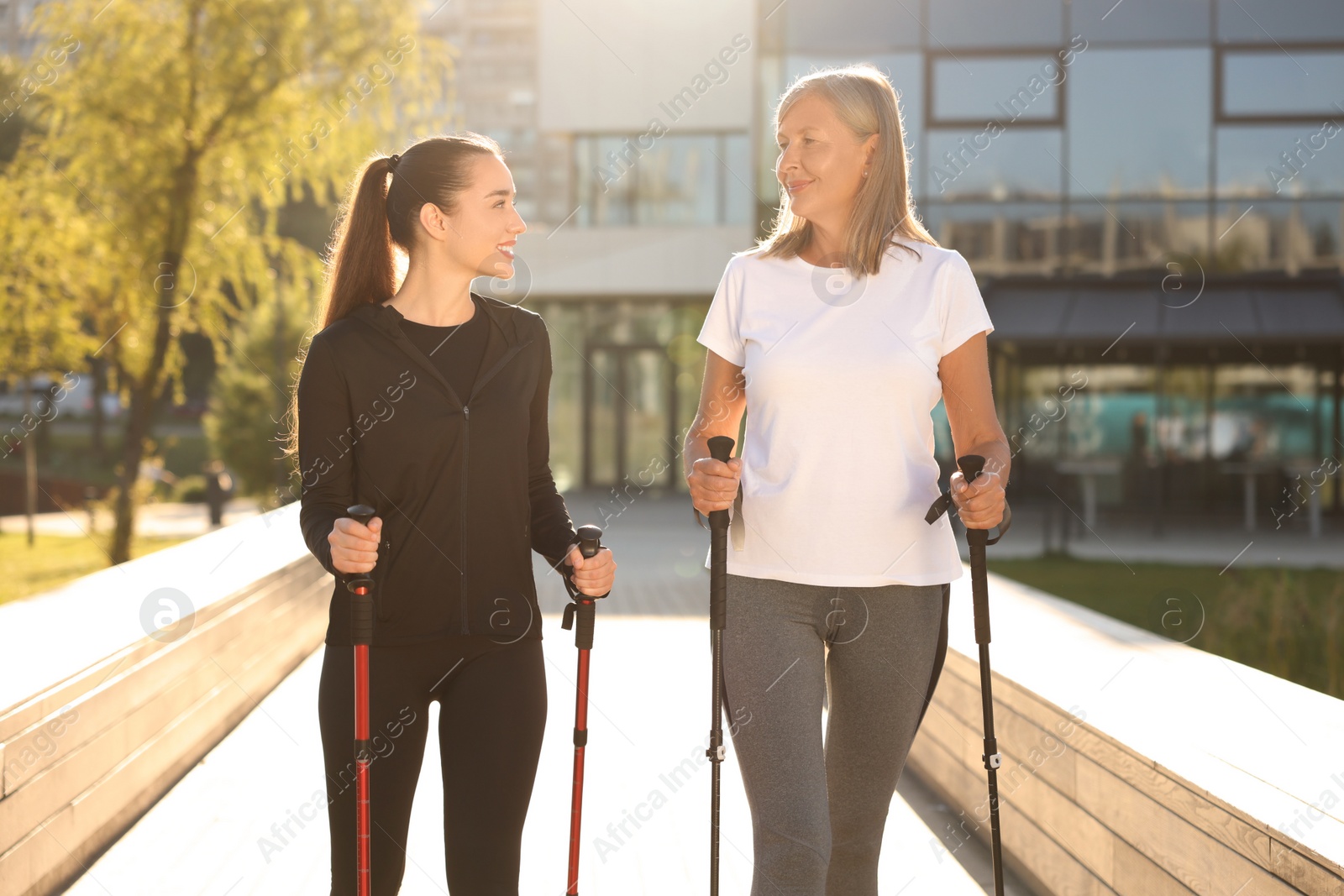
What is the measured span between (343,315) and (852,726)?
4.55 ft

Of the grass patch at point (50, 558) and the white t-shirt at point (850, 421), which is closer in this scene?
the white t-shirt at point (850, 421)

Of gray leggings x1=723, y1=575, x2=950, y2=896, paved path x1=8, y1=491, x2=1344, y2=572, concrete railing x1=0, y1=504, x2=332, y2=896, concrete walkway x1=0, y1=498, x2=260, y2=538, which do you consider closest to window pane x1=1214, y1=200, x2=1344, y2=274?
paved path x1=8, y1=491, x2=1344, y2=572

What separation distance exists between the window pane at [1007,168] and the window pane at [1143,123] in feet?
1.05

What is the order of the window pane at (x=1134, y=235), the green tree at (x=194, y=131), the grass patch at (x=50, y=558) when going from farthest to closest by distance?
1. the window pane at (x=1134, y=235)
2. the grass patch at (x=50, y=558)
3. the green tree at (x=194, y=131)

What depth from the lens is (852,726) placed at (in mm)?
2908

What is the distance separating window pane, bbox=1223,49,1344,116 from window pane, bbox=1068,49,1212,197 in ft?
1.22

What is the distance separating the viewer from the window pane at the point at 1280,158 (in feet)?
63.1

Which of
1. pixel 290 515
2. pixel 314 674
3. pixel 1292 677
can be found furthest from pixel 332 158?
pixel 1292 677

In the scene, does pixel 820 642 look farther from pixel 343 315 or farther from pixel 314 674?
pixel 314 674

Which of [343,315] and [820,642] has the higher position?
[343,315]

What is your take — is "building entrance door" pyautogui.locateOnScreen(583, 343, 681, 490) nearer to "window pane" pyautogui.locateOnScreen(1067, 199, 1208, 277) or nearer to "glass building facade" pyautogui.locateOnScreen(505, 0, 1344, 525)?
"glass building facade" pyautogui.locateOnScreen(505, 0, 1344, 525)

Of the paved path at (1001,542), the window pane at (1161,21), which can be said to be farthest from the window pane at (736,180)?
the window pane at (1161,21)

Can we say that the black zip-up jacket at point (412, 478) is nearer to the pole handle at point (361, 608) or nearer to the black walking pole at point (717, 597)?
the pole handle at point (361, 608)

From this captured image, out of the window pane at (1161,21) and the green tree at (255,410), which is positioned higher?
the window pane at (1161,21)
